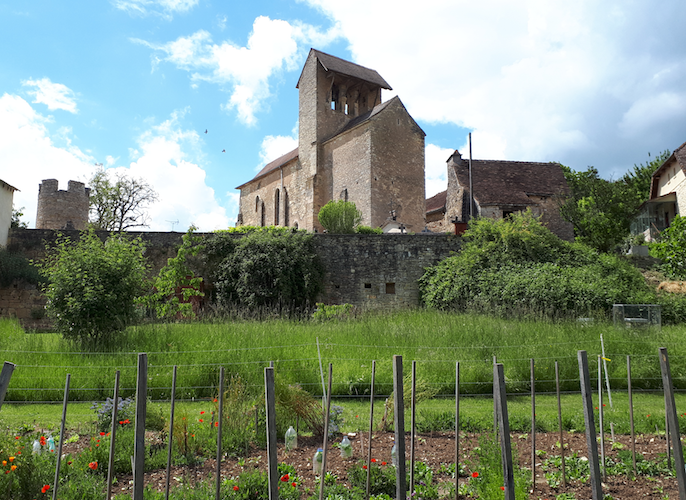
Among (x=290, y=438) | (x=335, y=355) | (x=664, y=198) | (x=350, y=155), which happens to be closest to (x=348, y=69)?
(x=350, y=155)

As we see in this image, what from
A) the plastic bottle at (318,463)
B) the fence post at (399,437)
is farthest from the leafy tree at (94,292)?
the fence post at (399,437)

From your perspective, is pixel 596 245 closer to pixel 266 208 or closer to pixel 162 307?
pixel 162 307

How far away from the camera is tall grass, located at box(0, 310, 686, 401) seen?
23.9 ft

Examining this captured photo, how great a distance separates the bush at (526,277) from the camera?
11984 mm

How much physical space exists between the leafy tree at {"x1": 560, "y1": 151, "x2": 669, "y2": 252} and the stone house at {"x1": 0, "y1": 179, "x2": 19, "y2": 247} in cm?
2206

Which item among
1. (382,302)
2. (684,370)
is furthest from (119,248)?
(684,370)

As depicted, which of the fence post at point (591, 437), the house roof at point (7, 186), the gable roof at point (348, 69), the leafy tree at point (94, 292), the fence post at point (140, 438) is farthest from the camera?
the gable roof at point (348, 69)

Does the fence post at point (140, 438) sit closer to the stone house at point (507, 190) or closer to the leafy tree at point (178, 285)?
the leafy tree at point (178, 285)

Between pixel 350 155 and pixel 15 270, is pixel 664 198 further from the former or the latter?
pixel 15 270

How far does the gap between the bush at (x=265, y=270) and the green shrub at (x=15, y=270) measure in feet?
17.5

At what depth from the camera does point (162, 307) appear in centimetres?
1259

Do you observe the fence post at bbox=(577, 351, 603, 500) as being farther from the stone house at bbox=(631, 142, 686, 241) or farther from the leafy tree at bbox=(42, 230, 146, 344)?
the stone house at bbox=(631, 142, 686, 241)

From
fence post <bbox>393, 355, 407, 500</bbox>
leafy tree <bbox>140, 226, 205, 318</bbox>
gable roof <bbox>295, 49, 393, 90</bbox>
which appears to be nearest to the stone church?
gable roof <bbox>295, 49, 393, 90</bbox>

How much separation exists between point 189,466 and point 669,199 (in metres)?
26.6
